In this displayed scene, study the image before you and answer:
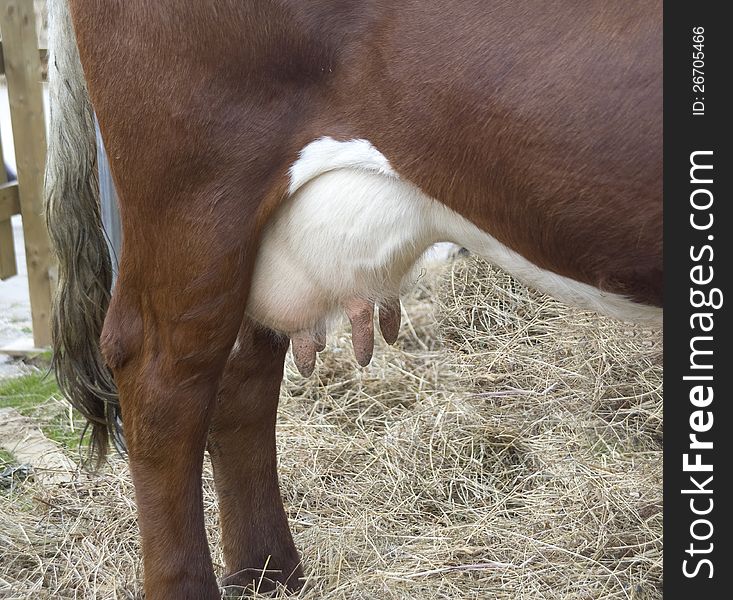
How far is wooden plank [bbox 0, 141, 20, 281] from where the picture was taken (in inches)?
167

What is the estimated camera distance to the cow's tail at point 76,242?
2.14 metres

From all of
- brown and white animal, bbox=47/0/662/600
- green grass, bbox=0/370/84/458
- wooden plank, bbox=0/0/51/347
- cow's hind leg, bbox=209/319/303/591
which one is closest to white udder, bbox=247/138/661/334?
brown and white animal, bbox=47/0/662/600

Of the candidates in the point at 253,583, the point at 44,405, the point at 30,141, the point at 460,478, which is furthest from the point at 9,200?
the point at 253,583

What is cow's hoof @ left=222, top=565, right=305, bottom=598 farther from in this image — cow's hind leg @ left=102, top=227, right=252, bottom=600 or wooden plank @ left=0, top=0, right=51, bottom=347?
wooden plank @ left=0, top=0, right=51, bottom=347

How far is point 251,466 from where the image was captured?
88.0 inches

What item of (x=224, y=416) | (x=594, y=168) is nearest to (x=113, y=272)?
(x=224, y=416)

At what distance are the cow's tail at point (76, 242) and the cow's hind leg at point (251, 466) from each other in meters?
0.30

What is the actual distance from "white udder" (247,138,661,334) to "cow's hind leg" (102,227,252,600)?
101mm

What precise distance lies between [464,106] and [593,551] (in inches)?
57.4

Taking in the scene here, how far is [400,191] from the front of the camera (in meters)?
1.62

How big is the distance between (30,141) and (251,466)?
8.55 ft

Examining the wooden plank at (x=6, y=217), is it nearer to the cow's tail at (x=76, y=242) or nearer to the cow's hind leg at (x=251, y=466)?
the cow's tail at (x=76, y=242)

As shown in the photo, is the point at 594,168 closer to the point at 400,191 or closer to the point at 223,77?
the point at 400,191

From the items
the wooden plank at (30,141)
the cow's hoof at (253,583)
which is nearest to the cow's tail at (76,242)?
the cow's hoof at (253,583)
